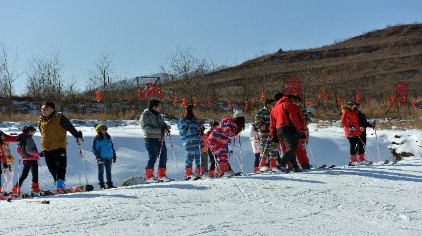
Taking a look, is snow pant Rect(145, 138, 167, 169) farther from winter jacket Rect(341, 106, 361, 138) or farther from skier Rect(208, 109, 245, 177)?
winter jacket Rect(341, 106, 361, 138)

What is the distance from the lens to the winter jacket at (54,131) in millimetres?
7281

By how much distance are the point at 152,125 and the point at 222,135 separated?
1475mm

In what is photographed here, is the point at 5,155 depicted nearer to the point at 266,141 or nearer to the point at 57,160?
the point at 57,160

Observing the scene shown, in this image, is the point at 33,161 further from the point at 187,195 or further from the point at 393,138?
the point at 393,138

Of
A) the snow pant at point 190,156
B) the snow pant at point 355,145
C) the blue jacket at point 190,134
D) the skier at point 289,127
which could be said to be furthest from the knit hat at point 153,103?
the snow pant at point 355,145

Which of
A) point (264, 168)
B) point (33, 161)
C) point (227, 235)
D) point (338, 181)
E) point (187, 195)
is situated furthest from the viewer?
point (264, 168)

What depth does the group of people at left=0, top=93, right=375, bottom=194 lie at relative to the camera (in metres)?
7.34

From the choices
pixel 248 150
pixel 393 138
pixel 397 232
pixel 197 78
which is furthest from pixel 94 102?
pixel 397 232

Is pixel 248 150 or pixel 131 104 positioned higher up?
pixel 131 104

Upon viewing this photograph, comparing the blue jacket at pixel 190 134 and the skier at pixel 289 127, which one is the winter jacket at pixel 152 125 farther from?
the skier at pixel 289 127

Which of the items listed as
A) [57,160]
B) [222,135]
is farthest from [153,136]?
[57,160]

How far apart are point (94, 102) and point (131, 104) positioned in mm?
3086

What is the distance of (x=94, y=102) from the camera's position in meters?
36.8

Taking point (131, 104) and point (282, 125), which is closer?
point (282, 125)
